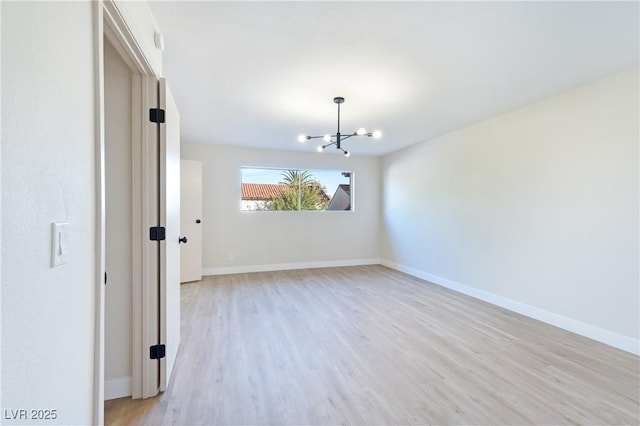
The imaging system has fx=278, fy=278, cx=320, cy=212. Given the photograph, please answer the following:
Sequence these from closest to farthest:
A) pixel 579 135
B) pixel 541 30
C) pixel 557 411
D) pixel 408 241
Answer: pixel 557 411 < pixel 541 30 < pixel 579 135 < pixel 408 241

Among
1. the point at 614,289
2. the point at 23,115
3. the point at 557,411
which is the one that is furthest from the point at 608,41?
the point at 23,115

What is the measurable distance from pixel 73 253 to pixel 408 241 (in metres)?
5.20

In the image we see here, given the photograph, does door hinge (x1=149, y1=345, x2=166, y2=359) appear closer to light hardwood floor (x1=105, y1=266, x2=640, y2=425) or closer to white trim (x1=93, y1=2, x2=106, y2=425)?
light hardwood floor (x1=105, y1=266, x2=640, y2=425)

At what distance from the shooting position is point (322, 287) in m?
4.39

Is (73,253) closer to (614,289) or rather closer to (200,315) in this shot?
(200,315)

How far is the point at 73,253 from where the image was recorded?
83cm

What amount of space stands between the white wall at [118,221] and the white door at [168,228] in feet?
0.59

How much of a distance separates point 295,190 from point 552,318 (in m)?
4.45

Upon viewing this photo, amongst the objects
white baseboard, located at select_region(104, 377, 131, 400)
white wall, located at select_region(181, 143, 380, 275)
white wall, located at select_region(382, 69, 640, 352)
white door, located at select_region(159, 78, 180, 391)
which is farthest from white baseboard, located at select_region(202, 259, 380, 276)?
white baseboard, located at select_region(104, 377, 131, 400)

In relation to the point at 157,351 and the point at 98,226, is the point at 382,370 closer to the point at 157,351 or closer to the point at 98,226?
the point at 157,351

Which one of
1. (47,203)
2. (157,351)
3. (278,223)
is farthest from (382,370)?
(278,223)

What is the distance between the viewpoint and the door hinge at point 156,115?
5.78 ft

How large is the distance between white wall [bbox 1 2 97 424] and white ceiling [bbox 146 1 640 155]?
120 centimetres

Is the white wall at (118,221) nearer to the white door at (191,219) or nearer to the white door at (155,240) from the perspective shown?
the white door at (155,240)
